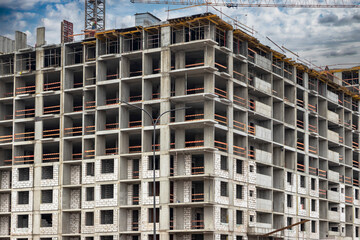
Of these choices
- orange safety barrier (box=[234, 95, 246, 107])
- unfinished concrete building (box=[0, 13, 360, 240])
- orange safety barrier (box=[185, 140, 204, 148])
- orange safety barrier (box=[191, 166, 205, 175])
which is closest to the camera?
orange safety barrier (box=[185, 140, 204, 148])

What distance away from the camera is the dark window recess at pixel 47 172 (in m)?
87.1

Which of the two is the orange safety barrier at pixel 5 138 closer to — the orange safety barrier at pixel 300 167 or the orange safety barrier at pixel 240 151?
the orange safety barrier at pixel 240 151

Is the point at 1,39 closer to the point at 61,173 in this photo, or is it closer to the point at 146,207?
the point at 61,173

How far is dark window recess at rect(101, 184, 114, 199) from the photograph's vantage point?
270ft

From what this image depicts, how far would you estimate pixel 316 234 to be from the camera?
98.2 metres

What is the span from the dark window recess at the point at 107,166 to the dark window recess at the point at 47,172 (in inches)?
329

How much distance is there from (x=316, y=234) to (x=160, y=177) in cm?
3000

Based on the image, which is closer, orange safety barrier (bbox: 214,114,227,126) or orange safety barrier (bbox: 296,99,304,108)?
orange safety barrier (bbox: 214,114,227,126)

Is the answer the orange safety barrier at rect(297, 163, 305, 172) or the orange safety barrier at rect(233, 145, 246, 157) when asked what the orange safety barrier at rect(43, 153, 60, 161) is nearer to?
the orange safety barrier at rect(233, 145, 246, 157)

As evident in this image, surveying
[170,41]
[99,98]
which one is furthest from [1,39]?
[170,41]

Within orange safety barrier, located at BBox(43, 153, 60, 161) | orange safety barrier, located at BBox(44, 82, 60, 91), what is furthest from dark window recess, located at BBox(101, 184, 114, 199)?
orange safety barrier, located at BBox(44, 82, 60, 91)

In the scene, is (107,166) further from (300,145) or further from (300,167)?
(300,145)

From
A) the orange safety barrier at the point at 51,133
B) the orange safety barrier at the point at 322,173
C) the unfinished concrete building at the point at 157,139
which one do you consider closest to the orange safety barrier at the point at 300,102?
the unfinished concrete building at the point at 157,139

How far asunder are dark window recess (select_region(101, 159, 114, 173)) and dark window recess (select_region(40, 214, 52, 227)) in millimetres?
9594
